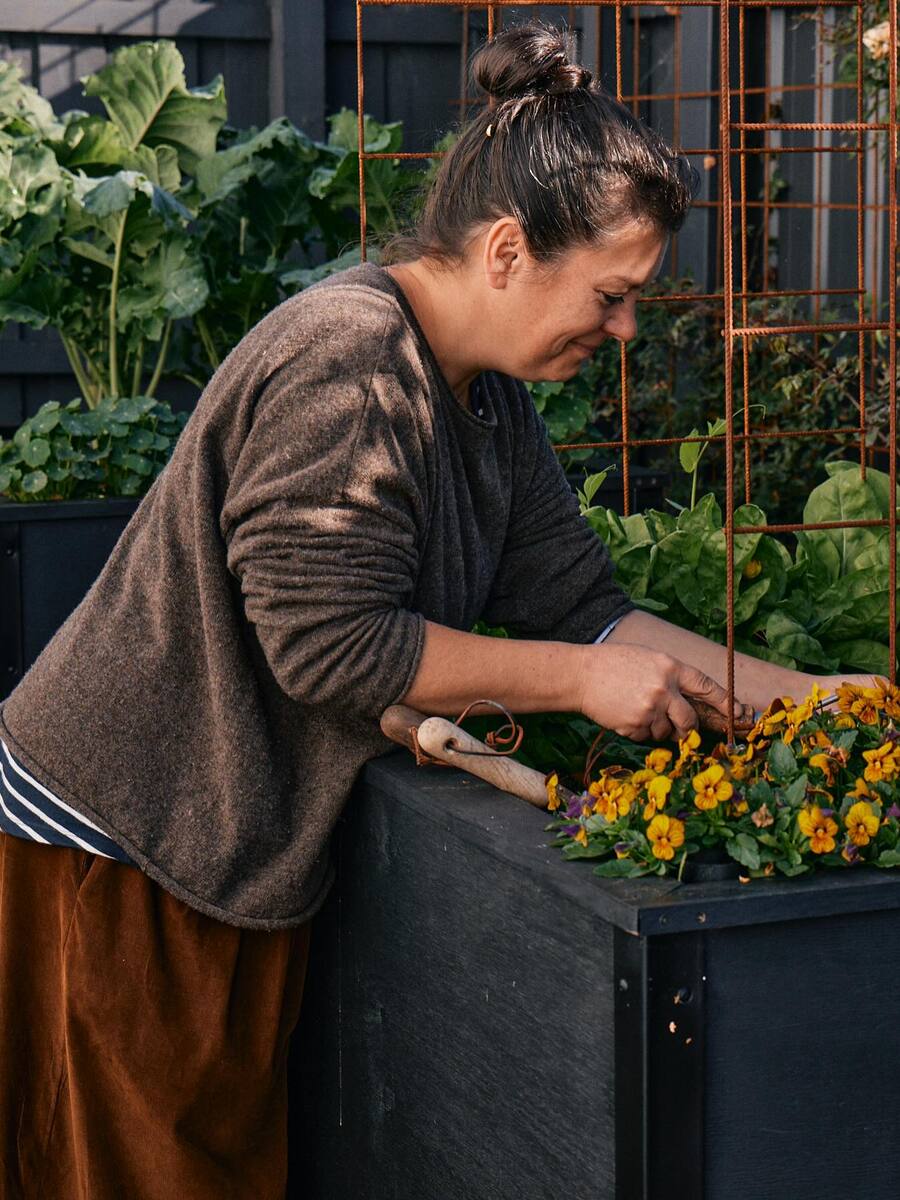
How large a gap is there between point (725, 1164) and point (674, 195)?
0.84 metres

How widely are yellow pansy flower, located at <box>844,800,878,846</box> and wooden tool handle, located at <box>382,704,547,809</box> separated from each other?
0.30 meters

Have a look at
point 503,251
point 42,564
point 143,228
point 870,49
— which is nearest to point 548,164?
point 503,251

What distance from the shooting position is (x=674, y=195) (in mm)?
1604

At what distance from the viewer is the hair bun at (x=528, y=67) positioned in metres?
1.63

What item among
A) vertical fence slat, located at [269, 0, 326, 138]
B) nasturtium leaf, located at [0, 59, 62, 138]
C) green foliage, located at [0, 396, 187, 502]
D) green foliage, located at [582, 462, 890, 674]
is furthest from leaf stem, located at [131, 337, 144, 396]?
green foliage, located at [582, 462, 890, 674]

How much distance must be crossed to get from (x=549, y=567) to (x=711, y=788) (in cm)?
62

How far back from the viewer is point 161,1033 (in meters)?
1.69

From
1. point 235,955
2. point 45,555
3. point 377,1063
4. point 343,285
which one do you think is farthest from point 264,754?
point 45,555

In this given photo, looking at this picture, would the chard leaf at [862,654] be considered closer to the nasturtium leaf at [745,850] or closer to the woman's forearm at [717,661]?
the woman's forearm at [717,661]

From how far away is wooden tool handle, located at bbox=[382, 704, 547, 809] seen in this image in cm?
154

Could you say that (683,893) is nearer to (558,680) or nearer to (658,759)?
Answer: (658,759)

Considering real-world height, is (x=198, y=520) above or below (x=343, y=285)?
below

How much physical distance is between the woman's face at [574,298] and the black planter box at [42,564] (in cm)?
205

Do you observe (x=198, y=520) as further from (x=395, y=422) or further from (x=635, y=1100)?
(x=635, y=1100)
